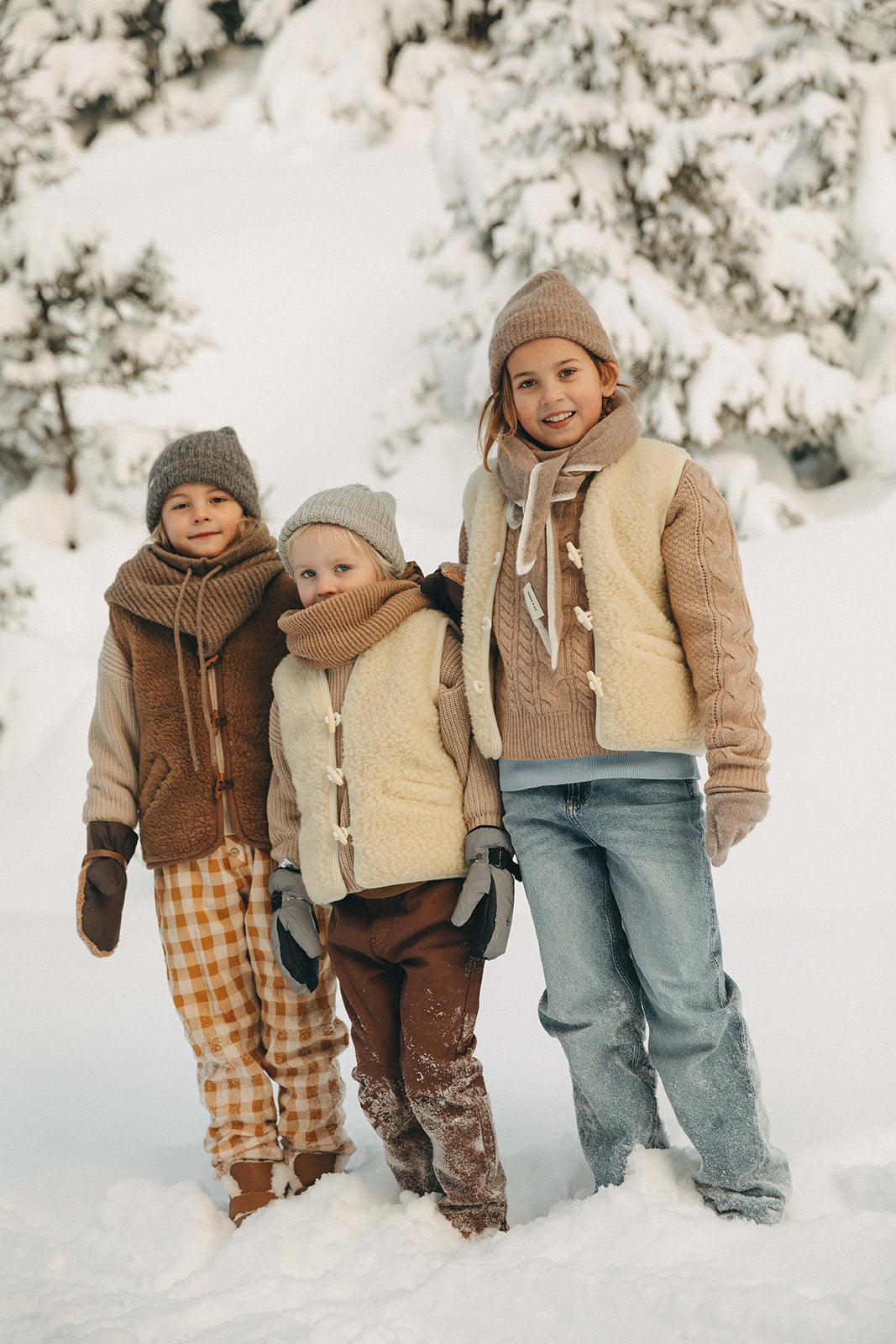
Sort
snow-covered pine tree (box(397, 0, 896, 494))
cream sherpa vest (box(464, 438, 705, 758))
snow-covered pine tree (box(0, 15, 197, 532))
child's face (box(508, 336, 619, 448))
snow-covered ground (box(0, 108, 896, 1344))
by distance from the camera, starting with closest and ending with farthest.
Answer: snow-covered ground (box(0, 108, 896, 1344)), cream sherpa vest (box(464, 438, 705, 758)), child's face (box(508, 336, 619, 448)), snow-covered pine tree (box(397, 0, 896, 494)), snow-covered pine tree (box(0, 15, 197, 532))

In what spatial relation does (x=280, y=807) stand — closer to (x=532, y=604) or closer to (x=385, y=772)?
(x=385, y=772)

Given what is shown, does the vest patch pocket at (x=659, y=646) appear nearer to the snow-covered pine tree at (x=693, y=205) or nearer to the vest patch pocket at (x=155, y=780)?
the vest patch pocket at (x=155, y=780)

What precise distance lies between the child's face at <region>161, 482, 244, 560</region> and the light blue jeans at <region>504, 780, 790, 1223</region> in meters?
0.86

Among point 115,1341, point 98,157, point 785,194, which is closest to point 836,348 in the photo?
point 785,194

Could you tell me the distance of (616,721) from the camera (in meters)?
1.90

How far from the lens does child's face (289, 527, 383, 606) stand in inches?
84.0

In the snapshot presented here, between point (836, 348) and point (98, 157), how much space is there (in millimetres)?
11228

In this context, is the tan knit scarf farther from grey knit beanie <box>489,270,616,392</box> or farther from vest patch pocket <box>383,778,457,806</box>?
vest patch pocket <box>383,778,457,806</box>

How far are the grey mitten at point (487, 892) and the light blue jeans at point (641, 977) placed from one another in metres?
0.06

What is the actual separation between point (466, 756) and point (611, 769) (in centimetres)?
30

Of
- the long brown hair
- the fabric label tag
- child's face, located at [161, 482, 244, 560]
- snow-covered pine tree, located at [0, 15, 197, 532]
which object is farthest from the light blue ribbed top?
snow-covered pine tree, located at [0, 15, 197, 532]

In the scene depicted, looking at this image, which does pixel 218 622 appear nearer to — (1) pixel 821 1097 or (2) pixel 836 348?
(1) pixel 821 1097

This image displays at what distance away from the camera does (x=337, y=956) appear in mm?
2164

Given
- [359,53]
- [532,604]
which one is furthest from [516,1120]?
[359,53]
